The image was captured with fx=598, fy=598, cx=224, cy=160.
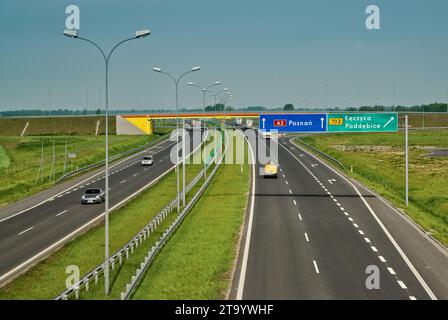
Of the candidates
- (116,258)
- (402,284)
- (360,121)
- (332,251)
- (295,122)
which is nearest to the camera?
(402,284)

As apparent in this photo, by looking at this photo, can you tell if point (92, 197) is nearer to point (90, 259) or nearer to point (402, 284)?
point (90, 259)

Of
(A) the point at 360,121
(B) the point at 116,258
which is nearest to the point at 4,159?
(A) the point at 360,121

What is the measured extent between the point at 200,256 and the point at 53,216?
1719 centimetres

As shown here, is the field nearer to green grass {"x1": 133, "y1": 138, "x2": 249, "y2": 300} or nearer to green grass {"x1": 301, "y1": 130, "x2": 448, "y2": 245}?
green grass {"x1": 301, "y1": 130, "x2": 448, "y2": 245}

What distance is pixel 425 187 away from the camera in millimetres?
56531

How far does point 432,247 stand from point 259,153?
6231cm

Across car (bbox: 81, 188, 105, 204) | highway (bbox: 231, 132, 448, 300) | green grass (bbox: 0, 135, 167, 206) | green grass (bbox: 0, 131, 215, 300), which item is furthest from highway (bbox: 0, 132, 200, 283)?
highway (bbox: 231, 132, 448, 300)

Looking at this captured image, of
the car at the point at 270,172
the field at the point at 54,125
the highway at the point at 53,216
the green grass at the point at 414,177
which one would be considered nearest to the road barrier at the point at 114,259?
the highway at the point at 53,216

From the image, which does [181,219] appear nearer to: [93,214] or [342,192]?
[93,214]

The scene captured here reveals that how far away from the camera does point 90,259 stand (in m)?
27.9

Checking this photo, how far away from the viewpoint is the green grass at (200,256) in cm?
2181

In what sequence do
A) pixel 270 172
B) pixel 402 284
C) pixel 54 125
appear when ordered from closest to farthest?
pixel 402 284 → pixel 270 172 → pixel 54 125

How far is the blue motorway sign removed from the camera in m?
46.8

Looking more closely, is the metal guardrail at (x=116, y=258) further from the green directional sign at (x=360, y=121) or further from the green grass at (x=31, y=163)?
the green grass at (x=31, y=163)
